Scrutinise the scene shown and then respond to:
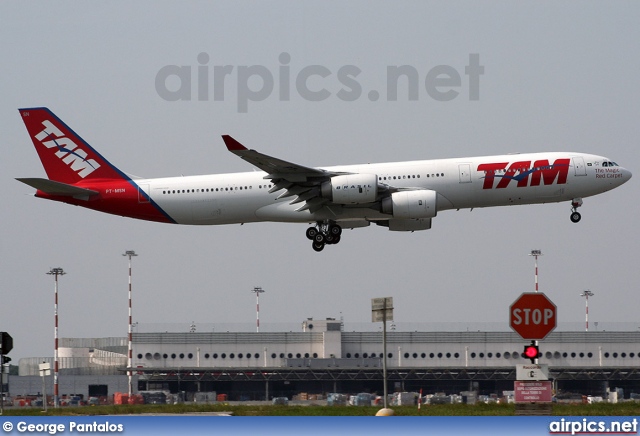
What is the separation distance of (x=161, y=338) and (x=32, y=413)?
6364 centimetres

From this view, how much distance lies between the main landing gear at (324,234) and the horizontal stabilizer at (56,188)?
12992mm

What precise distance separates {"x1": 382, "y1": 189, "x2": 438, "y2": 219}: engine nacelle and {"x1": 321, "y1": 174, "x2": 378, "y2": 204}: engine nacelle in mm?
1067

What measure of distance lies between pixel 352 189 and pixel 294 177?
335 centimetres

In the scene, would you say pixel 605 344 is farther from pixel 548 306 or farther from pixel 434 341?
pixel 548 306

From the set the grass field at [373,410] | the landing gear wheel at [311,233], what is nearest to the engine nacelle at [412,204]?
the landing gear wheel at [311,233]

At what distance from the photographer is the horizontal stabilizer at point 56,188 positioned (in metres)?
57.8

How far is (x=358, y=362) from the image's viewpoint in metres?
106

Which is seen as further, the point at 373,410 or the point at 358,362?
the point at 358,362

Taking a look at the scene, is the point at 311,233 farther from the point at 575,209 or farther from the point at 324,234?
the point at 575,209

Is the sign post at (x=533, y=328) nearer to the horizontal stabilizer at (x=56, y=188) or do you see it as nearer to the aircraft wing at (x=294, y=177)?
the aircraft wing at (x=294, y=177)

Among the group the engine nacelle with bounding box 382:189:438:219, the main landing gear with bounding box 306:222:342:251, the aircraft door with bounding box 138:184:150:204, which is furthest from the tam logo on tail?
the engine nacelle with bounding box 382:189:438:219

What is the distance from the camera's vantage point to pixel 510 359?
10562 centimetres

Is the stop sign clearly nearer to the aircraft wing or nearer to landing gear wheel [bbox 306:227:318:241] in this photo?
the aircraft wing

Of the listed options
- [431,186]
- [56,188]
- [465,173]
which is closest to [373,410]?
[431,186]
